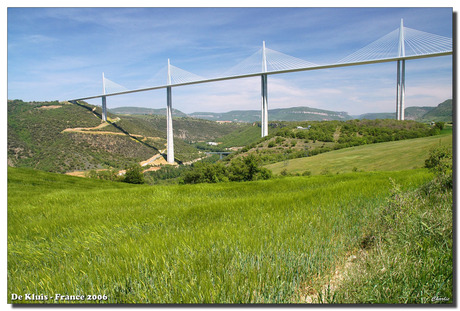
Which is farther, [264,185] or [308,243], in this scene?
[264,185]

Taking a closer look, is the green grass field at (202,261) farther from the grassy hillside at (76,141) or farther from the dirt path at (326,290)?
the grassy hillside at (76,141)

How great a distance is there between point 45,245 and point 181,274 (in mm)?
2127

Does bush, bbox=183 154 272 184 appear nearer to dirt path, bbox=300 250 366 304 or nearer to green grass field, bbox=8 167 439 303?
green grass field, bbox=8 167 439 303

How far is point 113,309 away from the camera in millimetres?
1335

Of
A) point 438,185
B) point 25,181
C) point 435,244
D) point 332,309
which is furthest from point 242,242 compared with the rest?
point 25,181

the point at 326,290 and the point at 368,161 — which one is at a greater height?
the point at 326,290

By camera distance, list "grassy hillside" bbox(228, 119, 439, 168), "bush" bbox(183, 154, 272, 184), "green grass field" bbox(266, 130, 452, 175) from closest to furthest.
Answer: "green grass field" bbox(266, 130, 452, 175), "bush" bbox(183, 154, 272, 184), "grassy hillside" bbox(228, 119, 439, 168)

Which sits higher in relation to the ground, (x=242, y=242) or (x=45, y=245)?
(x=242, y=242)

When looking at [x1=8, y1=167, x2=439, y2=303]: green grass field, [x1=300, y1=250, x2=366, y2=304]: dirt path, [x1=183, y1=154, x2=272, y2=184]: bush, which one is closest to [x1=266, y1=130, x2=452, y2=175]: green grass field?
[x1=183, y1=154, x2=272, y2=184]: bush

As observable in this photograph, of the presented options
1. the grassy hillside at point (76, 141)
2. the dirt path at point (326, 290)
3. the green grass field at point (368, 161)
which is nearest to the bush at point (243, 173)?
the green grass field at point (368, 161)

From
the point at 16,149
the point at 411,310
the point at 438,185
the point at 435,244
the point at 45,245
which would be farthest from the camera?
the point at 16,149

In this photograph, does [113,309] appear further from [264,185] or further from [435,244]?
[264,185]

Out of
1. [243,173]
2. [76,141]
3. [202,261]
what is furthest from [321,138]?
[202,261]

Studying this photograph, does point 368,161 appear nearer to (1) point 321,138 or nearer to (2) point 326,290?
(1) point 321,138
